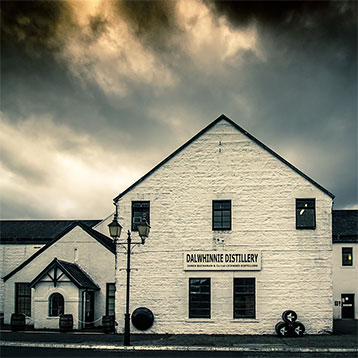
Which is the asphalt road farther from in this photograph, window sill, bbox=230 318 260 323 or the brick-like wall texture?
the brick-like wall texture

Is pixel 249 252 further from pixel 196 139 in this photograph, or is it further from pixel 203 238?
pixel 196 139

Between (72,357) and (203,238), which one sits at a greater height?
(203,238)

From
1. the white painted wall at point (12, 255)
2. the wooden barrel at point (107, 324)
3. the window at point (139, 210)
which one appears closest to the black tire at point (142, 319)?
the wooden barrel at point (107, 324)

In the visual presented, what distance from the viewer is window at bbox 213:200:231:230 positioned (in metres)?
22.7

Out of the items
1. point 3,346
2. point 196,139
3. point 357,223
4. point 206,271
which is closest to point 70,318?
point 3,346

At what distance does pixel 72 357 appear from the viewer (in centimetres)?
1602

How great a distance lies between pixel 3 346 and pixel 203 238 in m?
9.92

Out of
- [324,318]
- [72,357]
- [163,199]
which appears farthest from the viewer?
[163,199]

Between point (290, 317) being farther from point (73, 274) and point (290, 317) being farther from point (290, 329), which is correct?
point (73, 274)

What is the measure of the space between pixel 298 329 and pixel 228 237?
204 inches

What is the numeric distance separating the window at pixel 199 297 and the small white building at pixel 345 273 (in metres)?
19.3

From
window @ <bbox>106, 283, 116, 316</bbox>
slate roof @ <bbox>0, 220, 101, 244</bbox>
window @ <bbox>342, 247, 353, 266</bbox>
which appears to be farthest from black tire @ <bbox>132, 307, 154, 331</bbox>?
window @ <bbox>342, 247, 353, 266</bbox>

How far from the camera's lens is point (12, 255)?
3494 cm

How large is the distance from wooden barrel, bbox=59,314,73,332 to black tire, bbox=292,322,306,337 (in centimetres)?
1078
